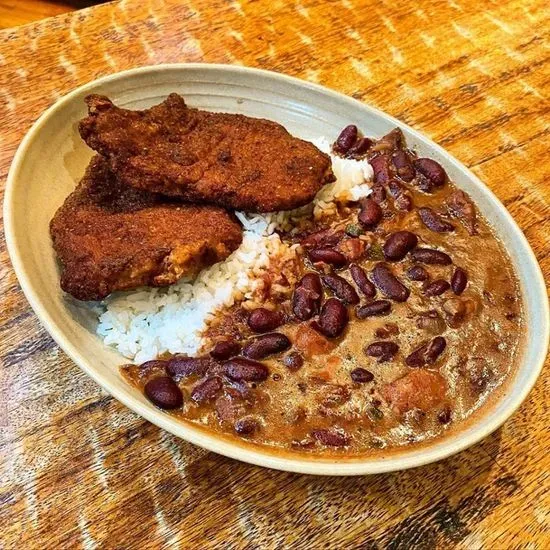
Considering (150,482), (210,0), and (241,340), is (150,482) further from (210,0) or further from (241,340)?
(210,0)

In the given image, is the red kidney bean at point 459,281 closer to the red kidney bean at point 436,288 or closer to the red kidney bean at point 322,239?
the red kidney bean at point 436,288

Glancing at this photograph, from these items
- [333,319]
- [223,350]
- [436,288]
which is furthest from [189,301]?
[436,288]

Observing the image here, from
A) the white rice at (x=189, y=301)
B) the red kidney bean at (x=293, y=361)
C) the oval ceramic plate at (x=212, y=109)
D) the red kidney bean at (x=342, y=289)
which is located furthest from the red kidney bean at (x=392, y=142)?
the red kidney bean at (x=293, y=361)

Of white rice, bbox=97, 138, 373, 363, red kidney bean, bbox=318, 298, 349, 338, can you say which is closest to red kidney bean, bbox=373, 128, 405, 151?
white rice, bbox=97, 138, 373, 363

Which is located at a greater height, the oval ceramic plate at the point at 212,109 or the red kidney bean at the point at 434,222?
the oval ceramic plate at the point at 212,109

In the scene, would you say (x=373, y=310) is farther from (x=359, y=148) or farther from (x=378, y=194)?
(x=359, y=148)

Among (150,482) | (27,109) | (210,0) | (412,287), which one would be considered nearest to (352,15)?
(210,0)
